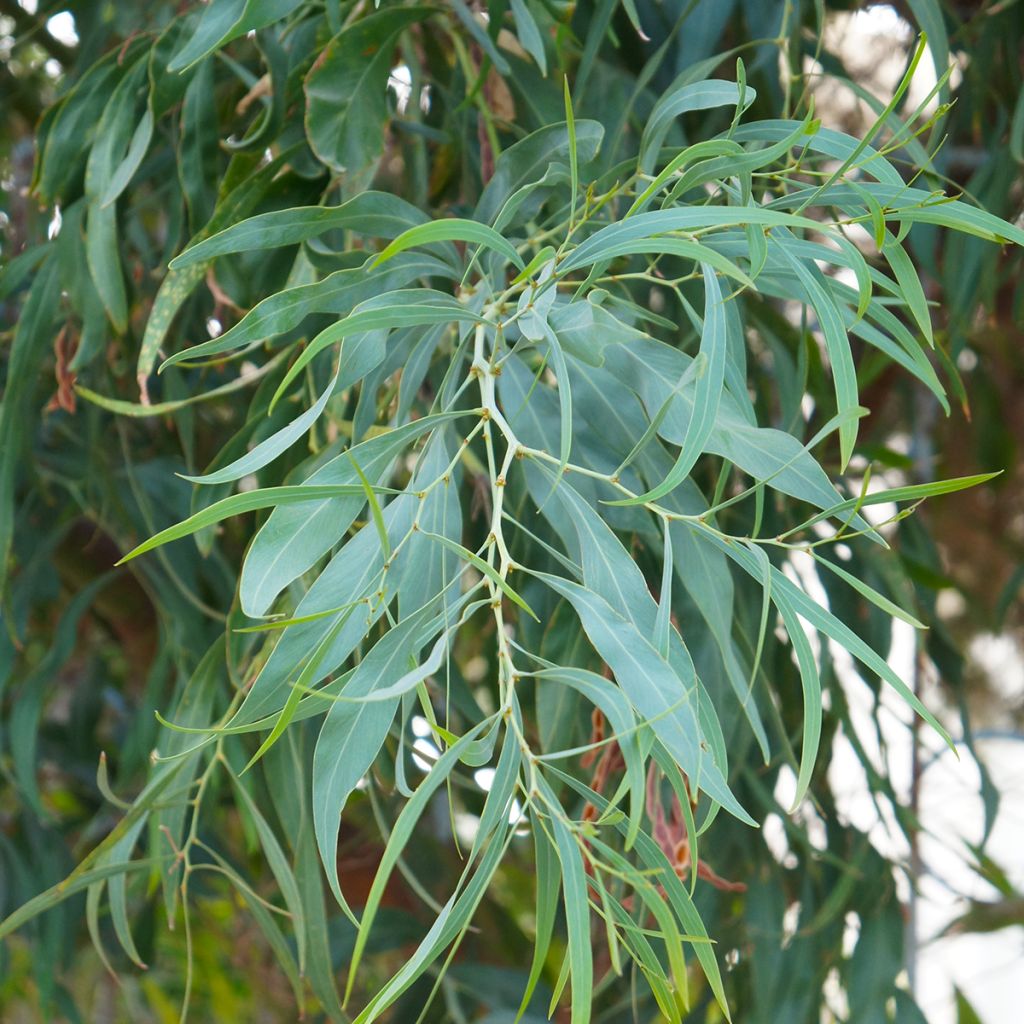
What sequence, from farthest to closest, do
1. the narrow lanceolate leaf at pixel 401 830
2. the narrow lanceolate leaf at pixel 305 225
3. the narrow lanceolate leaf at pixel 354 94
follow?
the narrow lanceolate leaf at pixel 354 94 → the narrow lanceolate leaf at pixel 305 225 → the narrow lanceolate leaf at pixel 401 830

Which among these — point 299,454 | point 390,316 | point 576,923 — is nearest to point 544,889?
point 576,923

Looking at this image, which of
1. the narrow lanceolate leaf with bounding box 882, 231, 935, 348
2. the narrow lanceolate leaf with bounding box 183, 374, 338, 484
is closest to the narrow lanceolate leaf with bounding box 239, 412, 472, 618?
the narrow lanceolate leaf with bounding box 183, 374, 338, 484

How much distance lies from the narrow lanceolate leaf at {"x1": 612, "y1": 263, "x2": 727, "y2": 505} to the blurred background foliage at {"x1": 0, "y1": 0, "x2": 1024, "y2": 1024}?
0.29ft

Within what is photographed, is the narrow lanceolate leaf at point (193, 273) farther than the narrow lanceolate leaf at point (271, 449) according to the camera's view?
Yes

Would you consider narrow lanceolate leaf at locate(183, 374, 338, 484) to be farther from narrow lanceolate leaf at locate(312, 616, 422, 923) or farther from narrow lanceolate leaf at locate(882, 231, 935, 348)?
narrow lanceolate leaf at locate(882, 231, 935, 348)

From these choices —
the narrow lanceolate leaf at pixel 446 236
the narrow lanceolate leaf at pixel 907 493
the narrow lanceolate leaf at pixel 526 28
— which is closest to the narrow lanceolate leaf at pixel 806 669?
the narrow lanceolate leaf at pixel 907 493

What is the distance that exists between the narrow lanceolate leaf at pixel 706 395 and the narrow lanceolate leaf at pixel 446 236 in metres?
0.06

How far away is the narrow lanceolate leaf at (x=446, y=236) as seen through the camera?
27cm

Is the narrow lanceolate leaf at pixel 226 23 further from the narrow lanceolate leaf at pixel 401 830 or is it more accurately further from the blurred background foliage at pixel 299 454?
the narrow lanceolate leaf at pixel 401 830

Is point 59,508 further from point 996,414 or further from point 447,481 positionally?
point 996,414

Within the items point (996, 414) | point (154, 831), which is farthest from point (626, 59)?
point (996, 414)

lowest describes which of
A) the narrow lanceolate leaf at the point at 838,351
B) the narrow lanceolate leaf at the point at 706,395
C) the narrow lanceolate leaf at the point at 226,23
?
the narrow lanceolate leaf at the point at 838,351

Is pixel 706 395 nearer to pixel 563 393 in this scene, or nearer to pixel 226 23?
pixel 563 393

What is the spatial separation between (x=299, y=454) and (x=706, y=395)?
11.5 inches
